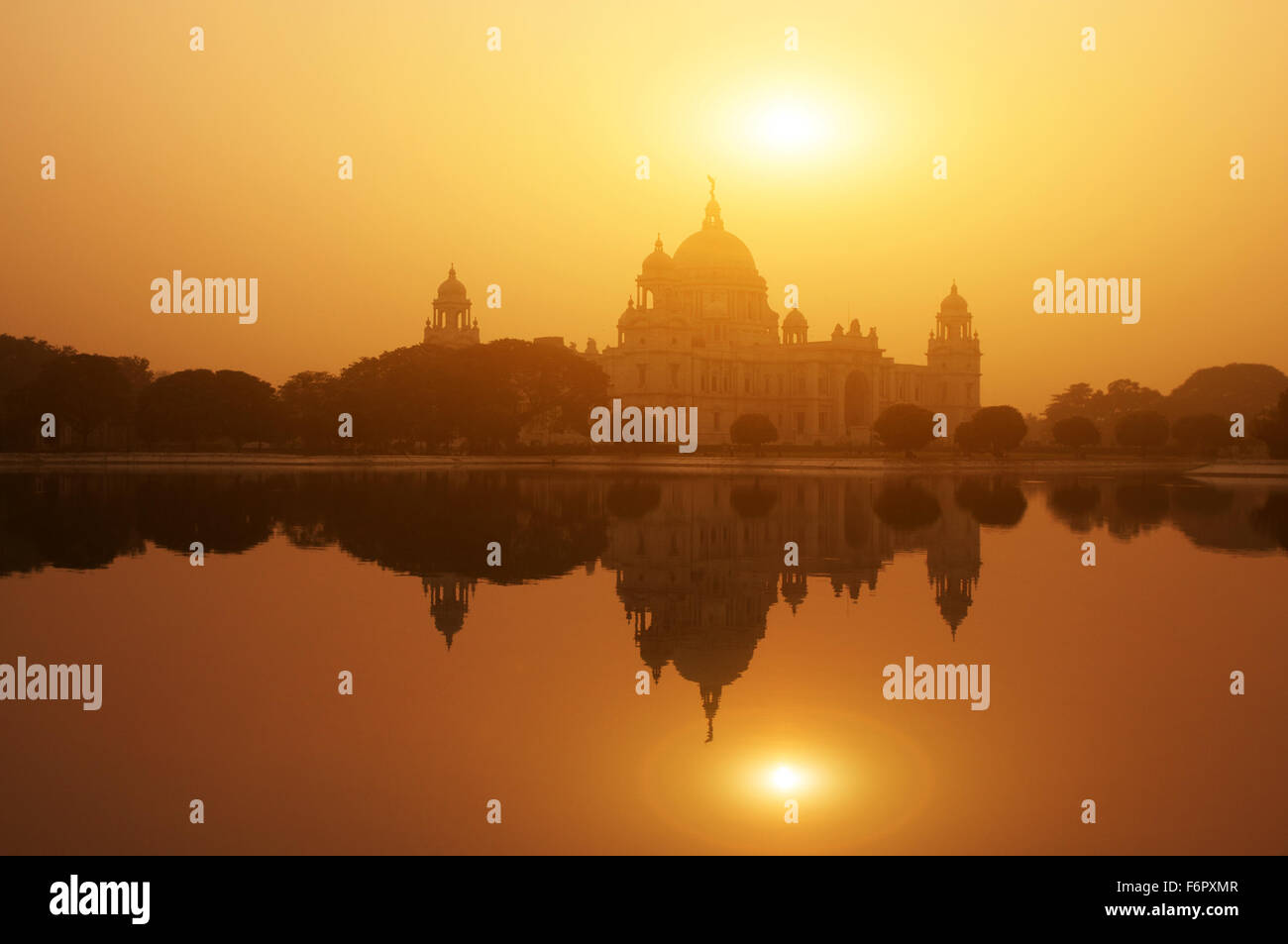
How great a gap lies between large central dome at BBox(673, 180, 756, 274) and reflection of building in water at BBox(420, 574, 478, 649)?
100177 millimetres

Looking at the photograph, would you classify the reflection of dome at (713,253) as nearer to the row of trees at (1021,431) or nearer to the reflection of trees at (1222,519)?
the row of trees at (1021,431)

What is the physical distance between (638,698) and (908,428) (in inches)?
2599

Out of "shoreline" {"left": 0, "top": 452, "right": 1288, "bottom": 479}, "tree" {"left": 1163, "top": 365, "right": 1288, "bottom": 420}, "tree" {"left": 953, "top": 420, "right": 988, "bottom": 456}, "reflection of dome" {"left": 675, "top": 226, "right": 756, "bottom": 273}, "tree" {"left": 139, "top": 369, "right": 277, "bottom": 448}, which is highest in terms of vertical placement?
"reflection of dome" {"left": 675, "top": 226, "right": 756, "bottom": 273}

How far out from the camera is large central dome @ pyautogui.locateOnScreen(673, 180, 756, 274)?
393ft

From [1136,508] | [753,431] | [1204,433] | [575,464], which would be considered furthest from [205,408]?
[1204,433]

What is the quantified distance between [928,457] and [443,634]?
67680mm

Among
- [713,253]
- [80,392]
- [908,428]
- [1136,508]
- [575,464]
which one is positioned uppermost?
[713,253]

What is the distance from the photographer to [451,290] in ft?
392

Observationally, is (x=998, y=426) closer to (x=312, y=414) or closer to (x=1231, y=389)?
(x=312, y=414)

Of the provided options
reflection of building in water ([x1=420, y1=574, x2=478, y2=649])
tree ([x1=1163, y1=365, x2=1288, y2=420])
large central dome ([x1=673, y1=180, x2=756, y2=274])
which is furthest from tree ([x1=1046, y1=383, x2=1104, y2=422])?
reflection of building in water ([x1=420, y1=574, x2=478, y2=649])

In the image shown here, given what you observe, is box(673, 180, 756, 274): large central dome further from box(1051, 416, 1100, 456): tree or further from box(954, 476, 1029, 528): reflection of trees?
box(954, 476, 1029, 528): reflection of trees

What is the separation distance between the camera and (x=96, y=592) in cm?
1886

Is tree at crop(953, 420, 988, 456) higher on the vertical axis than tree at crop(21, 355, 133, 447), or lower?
lower
